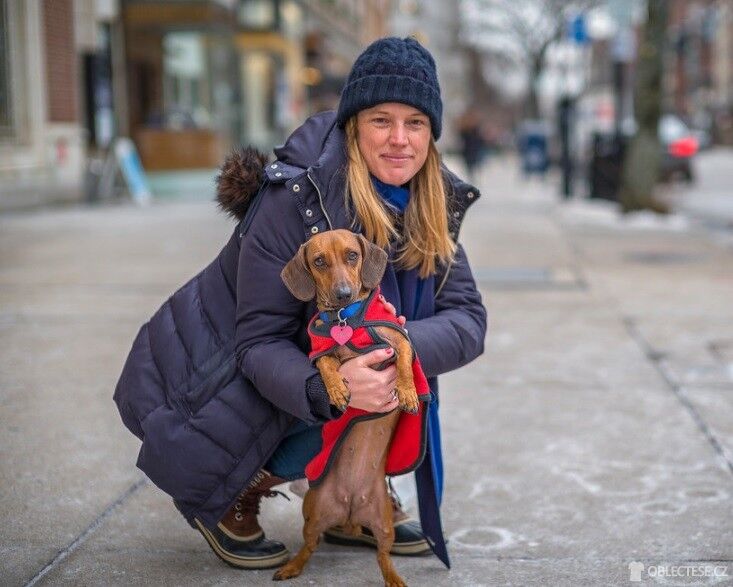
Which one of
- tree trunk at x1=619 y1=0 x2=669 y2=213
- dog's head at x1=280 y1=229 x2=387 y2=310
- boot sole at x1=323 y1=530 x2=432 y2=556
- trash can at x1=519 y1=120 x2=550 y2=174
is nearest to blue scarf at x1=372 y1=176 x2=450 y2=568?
boot sole at x1=323 y1=530 x2=432 y2=556

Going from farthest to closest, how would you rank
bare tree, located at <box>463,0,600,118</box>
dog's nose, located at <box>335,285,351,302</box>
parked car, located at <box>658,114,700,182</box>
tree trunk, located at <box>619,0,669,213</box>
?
bare tree, located at <box>463,0,600,118</box>, parked car, located at <box>658,114,700,182</box>, tree trunk, located at <box>619,0,669,213</box>, dog's nose, located at <box>335,285,351,302</box>

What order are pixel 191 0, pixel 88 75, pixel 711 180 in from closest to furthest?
pixel 88 75 < pixel 191 0 < pixel 711 180

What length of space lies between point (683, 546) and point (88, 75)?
1588 centimetres

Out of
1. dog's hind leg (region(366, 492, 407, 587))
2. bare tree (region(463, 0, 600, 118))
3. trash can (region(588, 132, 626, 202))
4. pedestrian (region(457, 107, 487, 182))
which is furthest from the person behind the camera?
bare tree (region(463, 0, 600, 118))

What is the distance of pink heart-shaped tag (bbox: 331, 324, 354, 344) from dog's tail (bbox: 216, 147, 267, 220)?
0.64 meters

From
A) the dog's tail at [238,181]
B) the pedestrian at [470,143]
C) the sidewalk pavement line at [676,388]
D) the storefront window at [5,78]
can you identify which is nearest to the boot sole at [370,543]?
the dog's tail at [238,181]

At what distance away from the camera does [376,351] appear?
2.71 metres

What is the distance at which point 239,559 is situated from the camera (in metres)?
3.22

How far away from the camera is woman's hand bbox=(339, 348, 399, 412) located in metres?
2.71

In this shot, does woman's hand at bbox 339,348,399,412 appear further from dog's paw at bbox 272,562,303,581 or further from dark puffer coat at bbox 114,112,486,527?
dog's paw at bbox 272,562,303,581

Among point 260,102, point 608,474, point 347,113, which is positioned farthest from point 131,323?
point 260,102

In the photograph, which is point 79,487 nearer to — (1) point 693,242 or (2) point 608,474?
(2) point 608,474

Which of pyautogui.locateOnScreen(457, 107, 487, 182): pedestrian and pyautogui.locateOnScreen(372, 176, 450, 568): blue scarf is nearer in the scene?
pyautogui.locateOnScreen(372, 176, 450, 568): blue scarf

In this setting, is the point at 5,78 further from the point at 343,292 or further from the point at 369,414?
the point at 343,292
